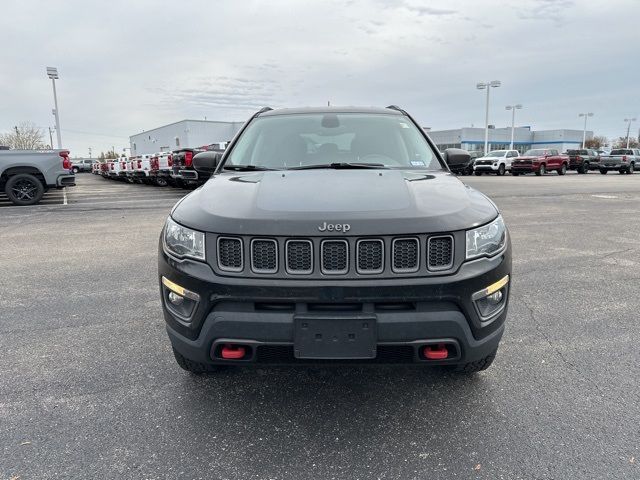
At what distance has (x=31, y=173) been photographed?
12.9 meters

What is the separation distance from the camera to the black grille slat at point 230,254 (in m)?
2.22

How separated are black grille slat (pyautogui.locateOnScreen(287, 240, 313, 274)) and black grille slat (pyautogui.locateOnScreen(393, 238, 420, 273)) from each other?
1.32 feet

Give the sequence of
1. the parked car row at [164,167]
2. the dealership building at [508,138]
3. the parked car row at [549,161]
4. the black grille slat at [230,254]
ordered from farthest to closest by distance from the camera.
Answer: the dealership building at [508,138] → the parked car row at [549,161] → the parked car row at [164,167] → the black grille slat at [230,254]

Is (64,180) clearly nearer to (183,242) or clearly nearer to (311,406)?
(183,242)

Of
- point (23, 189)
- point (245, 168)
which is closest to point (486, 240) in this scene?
point (245, 168)

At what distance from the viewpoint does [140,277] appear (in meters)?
5.31

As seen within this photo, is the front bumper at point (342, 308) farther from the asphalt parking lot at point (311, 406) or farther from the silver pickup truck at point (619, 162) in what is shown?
the silver pickup truck at point (619, 162)

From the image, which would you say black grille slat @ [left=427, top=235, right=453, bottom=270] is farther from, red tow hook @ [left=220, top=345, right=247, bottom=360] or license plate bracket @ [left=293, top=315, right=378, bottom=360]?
red tow hook @ [left=220, top=345, right=247, bottom=360]

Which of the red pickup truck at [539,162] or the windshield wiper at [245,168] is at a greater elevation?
the windshield wiper at [245,168]

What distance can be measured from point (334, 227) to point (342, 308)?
0.38 meters

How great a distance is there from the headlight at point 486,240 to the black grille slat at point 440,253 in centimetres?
11

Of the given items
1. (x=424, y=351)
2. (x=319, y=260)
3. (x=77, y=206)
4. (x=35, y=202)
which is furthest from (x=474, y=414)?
(x=35, y=202)

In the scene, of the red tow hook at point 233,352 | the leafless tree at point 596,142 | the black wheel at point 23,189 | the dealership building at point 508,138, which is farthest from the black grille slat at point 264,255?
the leafless tree at point 596,142

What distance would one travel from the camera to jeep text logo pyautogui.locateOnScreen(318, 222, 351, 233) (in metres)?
2.17
